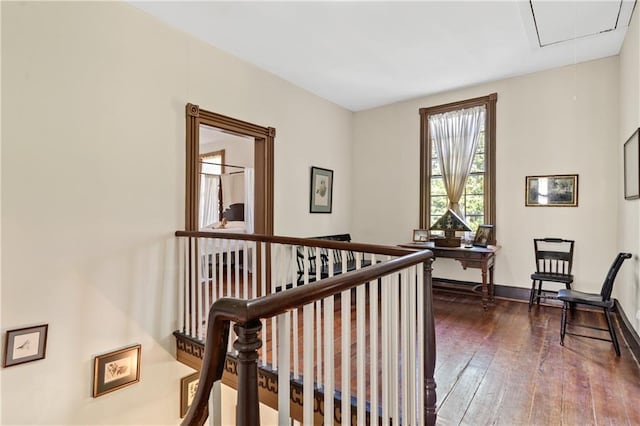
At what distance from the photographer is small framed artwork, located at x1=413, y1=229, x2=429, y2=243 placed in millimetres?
4805

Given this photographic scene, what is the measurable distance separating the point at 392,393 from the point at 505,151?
13.4ft

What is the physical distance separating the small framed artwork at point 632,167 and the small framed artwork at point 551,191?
78 cm

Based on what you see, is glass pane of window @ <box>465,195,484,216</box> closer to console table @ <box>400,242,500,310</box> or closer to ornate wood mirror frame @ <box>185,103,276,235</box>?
console table @ <box>400,242,500,310</box>

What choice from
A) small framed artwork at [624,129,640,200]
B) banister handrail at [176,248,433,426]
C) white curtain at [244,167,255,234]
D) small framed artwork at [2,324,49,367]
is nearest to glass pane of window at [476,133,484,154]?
small framed artwork at [624,129,640,200]

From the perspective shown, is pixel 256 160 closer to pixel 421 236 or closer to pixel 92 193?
pixel 92 193

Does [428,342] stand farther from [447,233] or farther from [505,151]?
[505,151]

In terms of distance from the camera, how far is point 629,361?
8.63 ft

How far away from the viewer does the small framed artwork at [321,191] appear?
4.98 metres

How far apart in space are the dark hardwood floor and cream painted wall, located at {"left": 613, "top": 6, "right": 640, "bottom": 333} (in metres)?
0.41

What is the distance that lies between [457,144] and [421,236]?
4.71 feet

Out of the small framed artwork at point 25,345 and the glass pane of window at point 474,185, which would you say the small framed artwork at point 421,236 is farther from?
the small framed artwork at point 25,345

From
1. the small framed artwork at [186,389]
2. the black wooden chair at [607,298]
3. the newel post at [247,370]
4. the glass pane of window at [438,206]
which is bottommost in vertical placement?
the small framed artwork at [186,389]

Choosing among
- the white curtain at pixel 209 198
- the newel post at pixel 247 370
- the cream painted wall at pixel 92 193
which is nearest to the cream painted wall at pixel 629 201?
the newel post at pixel 247 370

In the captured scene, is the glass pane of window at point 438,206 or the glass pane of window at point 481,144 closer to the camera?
the glass pane of window at point 481,144
